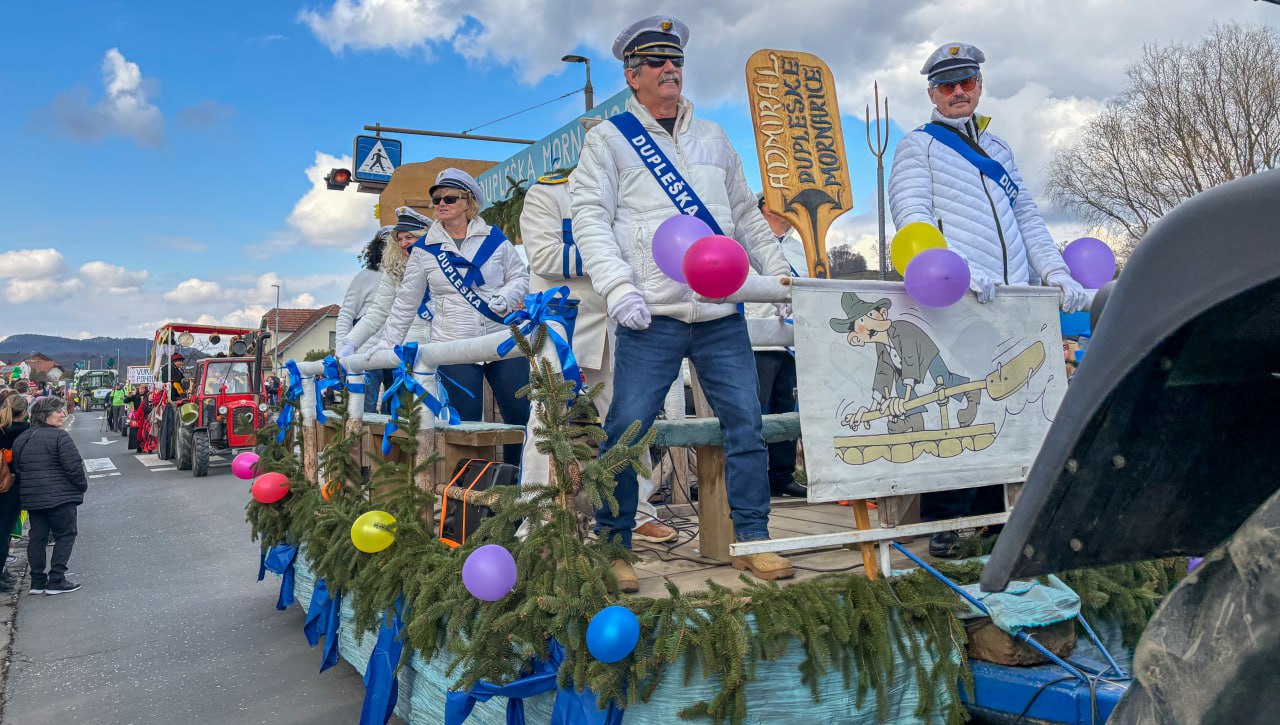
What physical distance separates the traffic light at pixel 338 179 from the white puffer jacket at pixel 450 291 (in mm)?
7218

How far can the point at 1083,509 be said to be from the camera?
1183mm

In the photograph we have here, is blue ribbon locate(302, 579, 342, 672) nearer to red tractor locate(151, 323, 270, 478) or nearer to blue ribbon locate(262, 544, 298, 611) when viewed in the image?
blue ribbon locate(262, 544, 298, 611)

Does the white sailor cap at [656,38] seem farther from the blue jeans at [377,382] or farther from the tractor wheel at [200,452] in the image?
the tractor wheel at [200,452]

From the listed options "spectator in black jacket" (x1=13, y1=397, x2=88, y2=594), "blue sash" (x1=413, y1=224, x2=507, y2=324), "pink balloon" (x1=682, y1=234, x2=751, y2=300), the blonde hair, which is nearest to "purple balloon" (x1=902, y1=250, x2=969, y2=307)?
"pink balloon" (x1=682, y1=234, x2=751, y2=300)

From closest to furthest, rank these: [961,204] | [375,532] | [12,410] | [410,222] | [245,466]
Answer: [375,532] < [961,204] < [245,466] < [410,222] < [12,410]

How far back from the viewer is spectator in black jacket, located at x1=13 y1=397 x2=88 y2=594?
7699 millimetres

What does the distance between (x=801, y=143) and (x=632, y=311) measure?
273 centimetres

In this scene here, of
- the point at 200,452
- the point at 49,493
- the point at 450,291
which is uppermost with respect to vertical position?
the point at 450,291

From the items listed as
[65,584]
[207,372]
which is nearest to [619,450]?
[65,584]

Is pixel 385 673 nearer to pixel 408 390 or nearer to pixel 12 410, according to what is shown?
pixel 408 390

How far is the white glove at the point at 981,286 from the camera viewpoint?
291 centimetres

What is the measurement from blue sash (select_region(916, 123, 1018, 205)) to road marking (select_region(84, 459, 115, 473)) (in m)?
19.4

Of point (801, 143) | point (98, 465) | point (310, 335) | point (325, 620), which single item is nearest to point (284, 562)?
point (325, 620)

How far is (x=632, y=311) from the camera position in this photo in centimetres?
290
